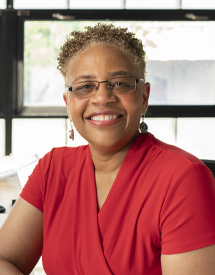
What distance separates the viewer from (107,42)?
137 centimetres

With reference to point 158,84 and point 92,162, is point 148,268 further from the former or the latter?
point 158,84

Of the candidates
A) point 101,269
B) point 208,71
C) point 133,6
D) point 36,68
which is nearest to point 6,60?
point 36,68

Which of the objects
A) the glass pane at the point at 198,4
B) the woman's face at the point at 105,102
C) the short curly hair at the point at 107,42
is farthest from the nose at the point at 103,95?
the glass pane at the point at 198,4

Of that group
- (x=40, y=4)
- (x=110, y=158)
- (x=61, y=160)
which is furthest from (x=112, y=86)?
(x=40, y=4)

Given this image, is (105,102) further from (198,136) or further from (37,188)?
(198,136)

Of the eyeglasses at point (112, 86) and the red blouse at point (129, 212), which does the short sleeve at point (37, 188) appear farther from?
the eyeglasses at point (112, 86)

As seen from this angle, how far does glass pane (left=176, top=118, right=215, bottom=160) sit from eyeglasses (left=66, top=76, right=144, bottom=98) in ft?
8.58

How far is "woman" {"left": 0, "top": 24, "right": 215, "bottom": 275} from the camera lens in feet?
3.85

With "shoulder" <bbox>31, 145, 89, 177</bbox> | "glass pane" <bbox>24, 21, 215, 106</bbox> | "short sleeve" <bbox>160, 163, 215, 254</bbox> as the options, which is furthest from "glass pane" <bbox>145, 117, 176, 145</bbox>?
"short sleeve" <bbox>160, 163, 215, 254</bbox>

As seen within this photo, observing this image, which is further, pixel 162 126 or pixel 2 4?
pixel 162 126

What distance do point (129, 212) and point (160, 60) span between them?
2.68 meters

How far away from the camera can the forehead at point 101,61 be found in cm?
133

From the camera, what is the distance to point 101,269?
1.26 m

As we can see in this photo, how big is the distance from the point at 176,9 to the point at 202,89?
0.67m
